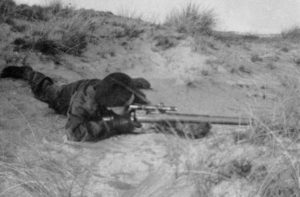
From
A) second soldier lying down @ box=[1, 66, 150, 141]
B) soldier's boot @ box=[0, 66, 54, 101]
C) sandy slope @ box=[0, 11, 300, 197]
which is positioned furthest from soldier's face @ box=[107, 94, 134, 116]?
soldier's boot @ box=[0, 66, 54, 101]

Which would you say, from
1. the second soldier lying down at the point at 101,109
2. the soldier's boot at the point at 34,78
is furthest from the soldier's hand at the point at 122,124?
the soldier's boot at the point at 34,78

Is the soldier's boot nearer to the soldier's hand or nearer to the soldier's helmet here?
the soldier's helmet

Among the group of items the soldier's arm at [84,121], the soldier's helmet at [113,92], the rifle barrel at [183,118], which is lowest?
the soldier's arm at [84,121]

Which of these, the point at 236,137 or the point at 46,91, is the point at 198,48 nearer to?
the point at 46,91

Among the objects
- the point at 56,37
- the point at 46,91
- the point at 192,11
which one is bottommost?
the point at 46,91

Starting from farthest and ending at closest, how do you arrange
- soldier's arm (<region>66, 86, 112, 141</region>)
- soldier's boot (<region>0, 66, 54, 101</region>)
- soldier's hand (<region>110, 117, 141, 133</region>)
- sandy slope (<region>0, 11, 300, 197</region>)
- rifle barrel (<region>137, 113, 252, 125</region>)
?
soldier's boot (<region>0, 66, 54, 101</region>) < soldier's hand (<region>110, 117, 141, 133</region>) < soldier's arm (<region>66, 86, 112, 141</region>) < rifle barrel (<region>137, 113, 252, 125</region>) < sandy slope (<region>0, 11, 300, 197</region>)

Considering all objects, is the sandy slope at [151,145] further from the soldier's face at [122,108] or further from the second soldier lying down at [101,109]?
the soldier's face at [122,108]

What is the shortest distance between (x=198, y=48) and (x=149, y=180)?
24.3 feet

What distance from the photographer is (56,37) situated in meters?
7.95

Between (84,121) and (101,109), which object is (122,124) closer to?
(101,109)

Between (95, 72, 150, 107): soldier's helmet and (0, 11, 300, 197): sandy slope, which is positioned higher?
(95, 72, 150, 107): soldier's helmet

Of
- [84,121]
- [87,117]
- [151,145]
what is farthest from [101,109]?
[151,145]

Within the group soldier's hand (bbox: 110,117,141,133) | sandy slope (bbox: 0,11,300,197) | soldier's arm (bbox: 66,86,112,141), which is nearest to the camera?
sandy slope (bbox: 0,11,300,197)

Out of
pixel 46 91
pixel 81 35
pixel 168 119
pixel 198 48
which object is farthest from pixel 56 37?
pixel 168 119
